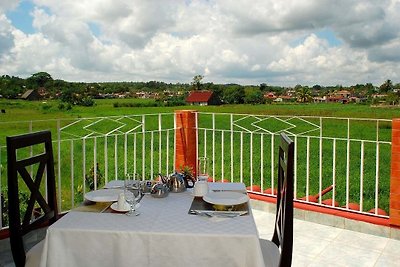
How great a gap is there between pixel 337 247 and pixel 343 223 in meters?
0.48

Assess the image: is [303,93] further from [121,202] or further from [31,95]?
[121,202]

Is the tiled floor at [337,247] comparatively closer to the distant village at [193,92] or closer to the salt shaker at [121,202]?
the salt shaker at [121,202]

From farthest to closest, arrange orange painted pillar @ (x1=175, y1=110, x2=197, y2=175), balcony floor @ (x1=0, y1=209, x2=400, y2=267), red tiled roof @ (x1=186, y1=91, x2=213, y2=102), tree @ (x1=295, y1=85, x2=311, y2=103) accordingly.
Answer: tree @ (x1=295, y1=85, x2=311, y2=103)
red tiled roof @ (x1=186, y1=91, x2=213, y2=102)
orange painted pillar @ (x1=175, y1=110, x2=197, y2=175)
balcony floor @ (x1=0, y1=209, x2=400, y2=267)

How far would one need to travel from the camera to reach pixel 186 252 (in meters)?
1.53

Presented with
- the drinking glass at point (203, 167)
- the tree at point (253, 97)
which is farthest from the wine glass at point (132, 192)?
the tree at point (253, 97)

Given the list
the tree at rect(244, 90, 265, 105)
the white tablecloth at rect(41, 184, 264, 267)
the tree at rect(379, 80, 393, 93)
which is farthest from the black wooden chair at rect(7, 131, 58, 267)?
the tree at rect(379, 80, 393, 93)

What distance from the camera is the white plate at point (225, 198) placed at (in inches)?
73.6

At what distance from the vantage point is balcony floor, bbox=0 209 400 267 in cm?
287

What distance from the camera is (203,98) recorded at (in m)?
9.45

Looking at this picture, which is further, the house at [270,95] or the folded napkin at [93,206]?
the house at [270,95]

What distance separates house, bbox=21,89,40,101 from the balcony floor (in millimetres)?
5795

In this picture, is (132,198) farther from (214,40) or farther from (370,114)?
(214,40)

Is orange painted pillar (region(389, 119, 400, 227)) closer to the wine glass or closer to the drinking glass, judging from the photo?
the drinking glass

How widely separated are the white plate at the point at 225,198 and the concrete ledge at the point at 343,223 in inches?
76.6
